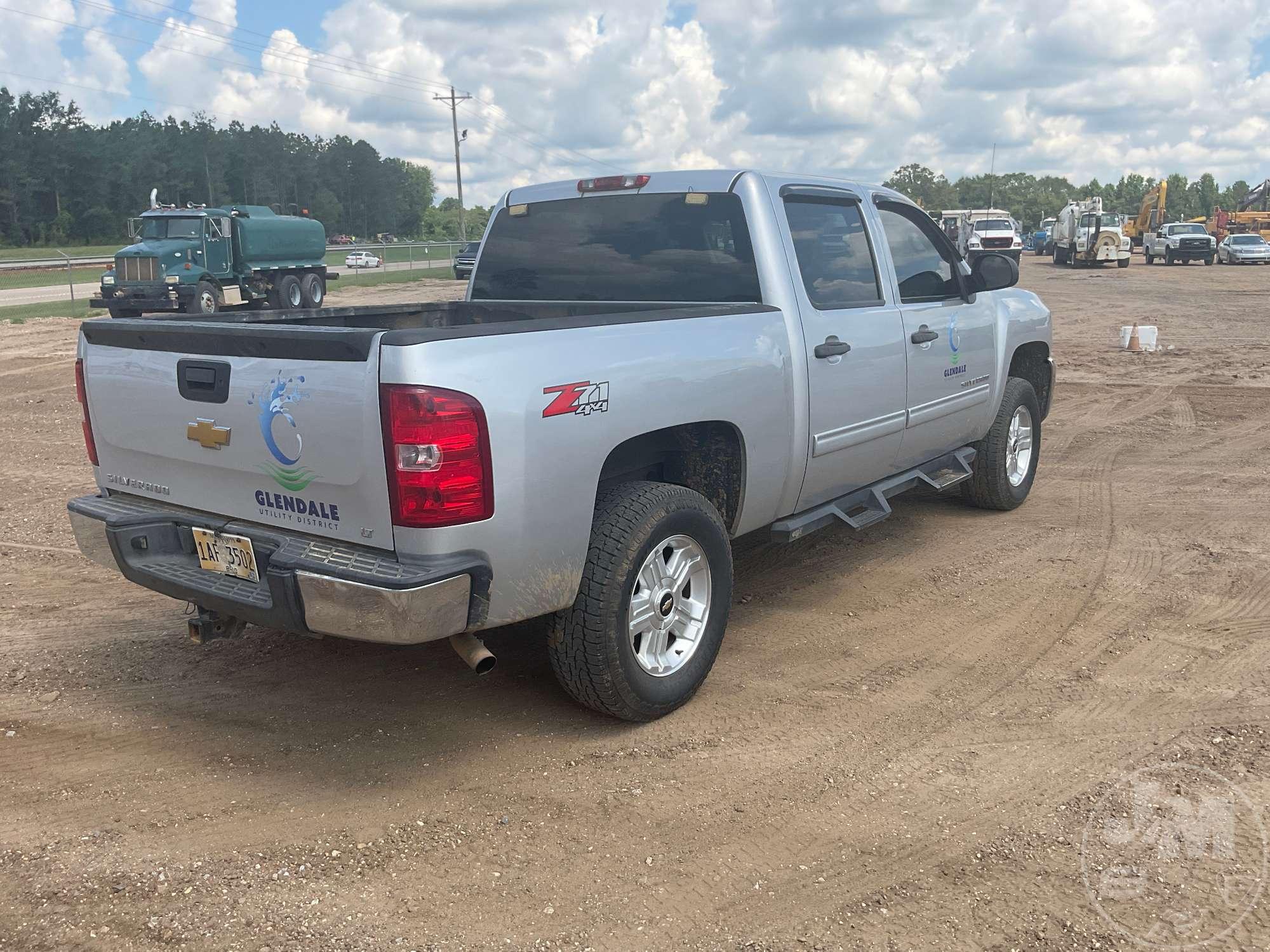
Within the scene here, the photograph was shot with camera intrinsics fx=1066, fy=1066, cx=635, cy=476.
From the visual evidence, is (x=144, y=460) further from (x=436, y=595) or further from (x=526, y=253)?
(x=526, y=253)

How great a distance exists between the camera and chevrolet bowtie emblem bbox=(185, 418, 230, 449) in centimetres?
351

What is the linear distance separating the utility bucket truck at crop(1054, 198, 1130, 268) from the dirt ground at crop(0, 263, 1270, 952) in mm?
39201

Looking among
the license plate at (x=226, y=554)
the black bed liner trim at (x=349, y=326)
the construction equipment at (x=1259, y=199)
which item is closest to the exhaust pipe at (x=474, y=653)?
the license plate at (x=226, y=554)

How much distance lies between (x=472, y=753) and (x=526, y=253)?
2.70 metres

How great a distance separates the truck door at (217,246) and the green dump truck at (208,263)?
0.01 metres

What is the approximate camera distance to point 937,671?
14.6 feet

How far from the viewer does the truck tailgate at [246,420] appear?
10.4 ft

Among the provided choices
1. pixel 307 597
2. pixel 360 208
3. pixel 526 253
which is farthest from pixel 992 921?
pixel 360 208

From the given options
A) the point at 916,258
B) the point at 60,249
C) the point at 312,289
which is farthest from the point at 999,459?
the point at 60,249

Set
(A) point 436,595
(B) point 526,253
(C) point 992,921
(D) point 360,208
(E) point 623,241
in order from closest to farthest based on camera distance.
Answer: (C) point 992,921 → (A) point 436,595 → (E) point 623,241 → (B) point 526,253 → (D) point 360,208

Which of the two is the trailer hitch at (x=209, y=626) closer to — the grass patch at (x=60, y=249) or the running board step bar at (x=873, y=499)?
the running board step bar at (x=873, y=499)

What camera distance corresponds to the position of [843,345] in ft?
15.5

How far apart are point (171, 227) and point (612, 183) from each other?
2289 centimetres

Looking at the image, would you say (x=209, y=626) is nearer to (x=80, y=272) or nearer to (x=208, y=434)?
(x=208, y=434)
